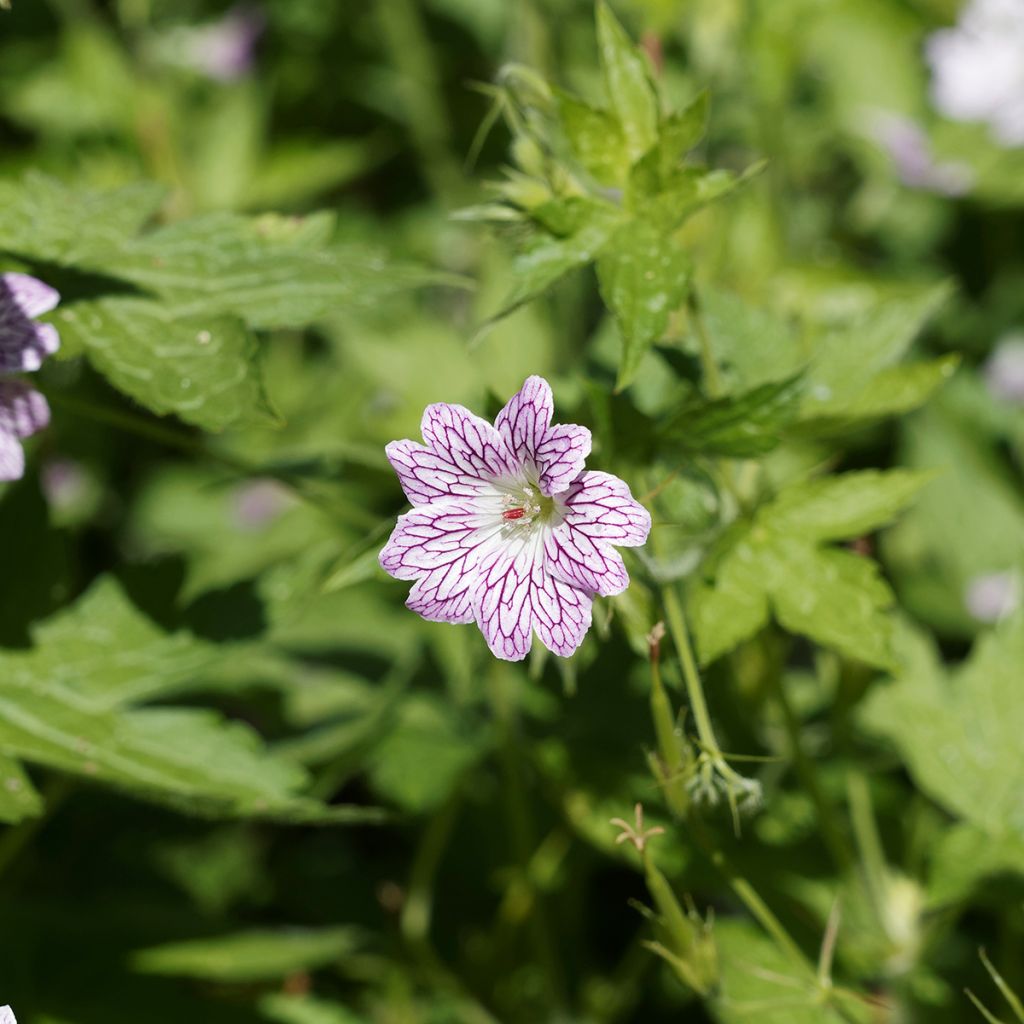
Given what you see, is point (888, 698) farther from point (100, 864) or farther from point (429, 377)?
point (100, 864)

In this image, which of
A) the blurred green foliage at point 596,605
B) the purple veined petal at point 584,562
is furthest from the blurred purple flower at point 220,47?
the purple veined petal at point 584,562

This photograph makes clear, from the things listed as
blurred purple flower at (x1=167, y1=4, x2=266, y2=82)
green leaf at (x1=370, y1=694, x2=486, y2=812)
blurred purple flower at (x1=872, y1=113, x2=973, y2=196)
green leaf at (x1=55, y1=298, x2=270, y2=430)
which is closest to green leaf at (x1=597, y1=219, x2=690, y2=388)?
green leaf at (x1=55, y1=298, x2=270, y2=430)

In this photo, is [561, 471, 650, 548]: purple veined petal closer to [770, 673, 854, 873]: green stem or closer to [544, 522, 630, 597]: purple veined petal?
[544, 522, 630, 597]: purple veined petal

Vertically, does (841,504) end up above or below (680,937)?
above

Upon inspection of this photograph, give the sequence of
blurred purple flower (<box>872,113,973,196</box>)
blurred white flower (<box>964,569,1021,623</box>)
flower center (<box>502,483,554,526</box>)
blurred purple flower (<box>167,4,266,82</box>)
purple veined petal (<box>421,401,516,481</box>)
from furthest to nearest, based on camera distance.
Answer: blurred purple flower (<box>167,4,266,82</box>) < blurred purple flower (<box>872,113,973,196</box>) < blurred white flower (<box>964,569,1021,623</box>) < flower center (<box>502,483,554,526</box>) < purple veined petal (<box>421,401,516,481</box>)

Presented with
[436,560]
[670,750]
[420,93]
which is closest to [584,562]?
[436,560]

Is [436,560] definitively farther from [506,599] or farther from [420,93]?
[420,93]

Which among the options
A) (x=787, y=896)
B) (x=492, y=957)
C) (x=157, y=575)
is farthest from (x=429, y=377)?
(x=787, y=896)
